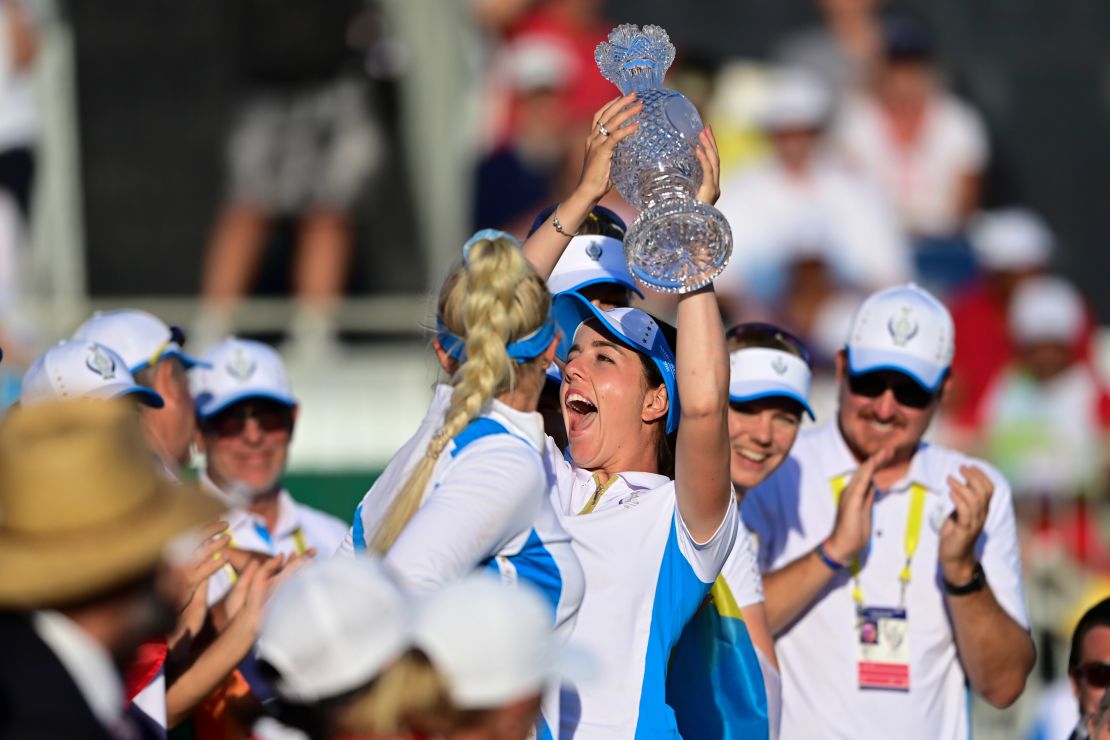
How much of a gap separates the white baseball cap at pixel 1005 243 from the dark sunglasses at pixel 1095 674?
5.86 metres

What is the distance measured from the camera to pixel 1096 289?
12.5 m

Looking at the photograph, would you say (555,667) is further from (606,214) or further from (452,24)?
(452,24)

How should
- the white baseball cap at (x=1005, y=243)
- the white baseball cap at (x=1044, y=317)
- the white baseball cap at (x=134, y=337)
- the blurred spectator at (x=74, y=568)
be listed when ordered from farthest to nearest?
the white baseball cap at (x=1005, y=243) < the white baseball cap at (x=1044, y=317) < the white baseball cap at (x=134, y=337) < the blurred spectator at (x=74, y=568)

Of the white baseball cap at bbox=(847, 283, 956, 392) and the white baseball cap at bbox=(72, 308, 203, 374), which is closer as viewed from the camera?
the white baseball cap at bbox=(72, 308, 203, 374)

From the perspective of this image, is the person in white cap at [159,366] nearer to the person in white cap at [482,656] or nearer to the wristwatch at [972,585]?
the wristwatch at [972,585]

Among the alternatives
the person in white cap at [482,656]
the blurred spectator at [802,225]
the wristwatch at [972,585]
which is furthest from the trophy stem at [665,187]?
the blurred spectator at [802,225]

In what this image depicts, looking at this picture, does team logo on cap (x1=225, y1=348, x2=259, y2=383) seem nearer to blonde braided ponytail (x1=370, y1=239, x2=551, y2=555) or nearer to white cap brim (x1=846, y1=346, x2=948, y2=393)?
white cap brim (x1=846, y1=346, x2=948, y2=393)

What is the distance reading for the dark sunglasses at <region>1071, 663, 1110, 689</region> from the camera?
4.79 meters

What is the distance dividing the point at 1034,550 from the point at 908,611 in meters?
4.27

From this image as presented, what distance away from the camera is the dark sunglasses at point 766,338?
5.11 meters

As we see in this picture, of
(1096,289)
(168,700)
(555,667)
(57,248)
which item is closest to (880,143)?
(1096,289)

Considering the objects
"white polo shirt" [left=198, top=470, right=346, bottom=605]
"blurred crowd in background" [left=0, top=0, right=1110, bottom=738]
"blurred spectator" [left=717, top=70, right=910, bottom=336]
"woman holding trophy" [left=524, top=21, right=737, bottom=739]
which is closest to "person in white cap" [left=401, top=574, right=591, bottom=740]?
"woman holding trophy" [left=524, top=21, right=737, bottom=739]

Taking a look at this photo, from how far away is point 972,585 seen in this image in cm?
483

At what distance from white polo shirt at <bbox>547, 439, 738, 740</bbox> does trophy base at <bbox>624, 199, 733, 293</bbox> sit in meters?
0.48
